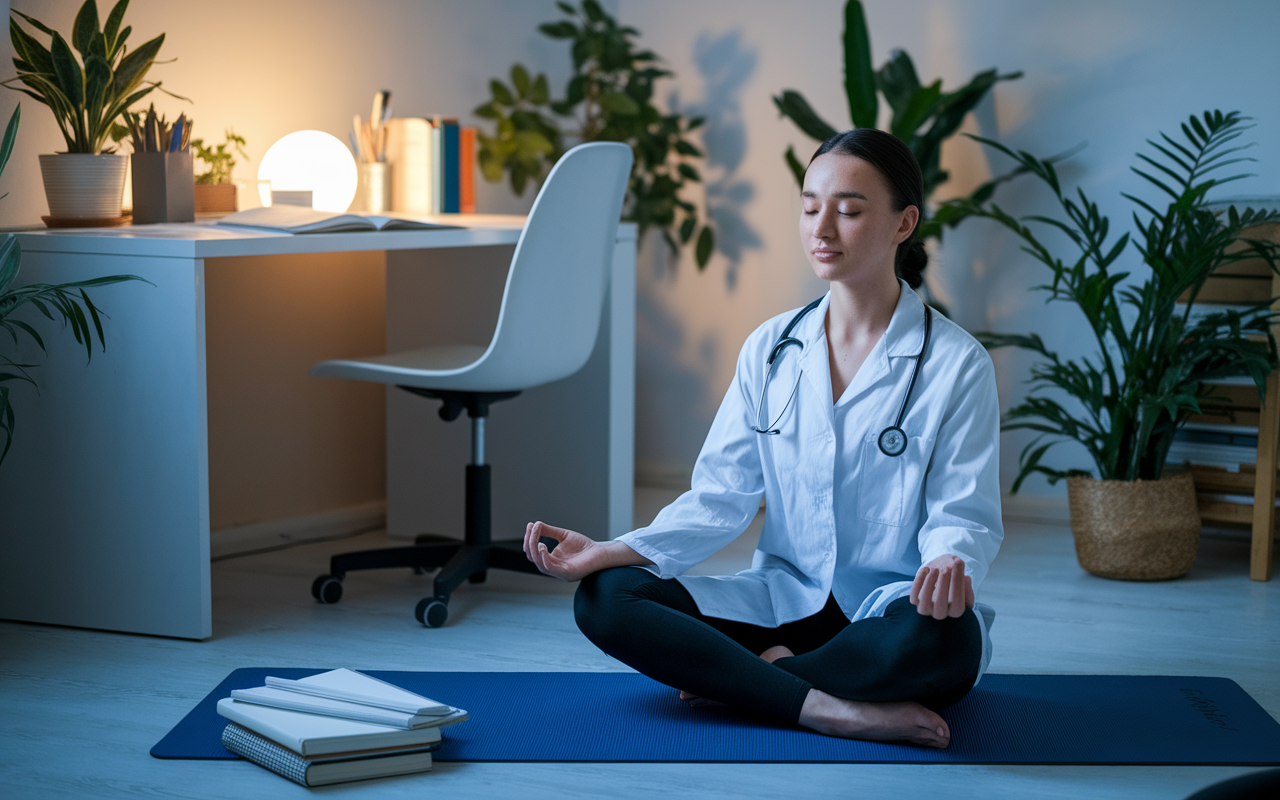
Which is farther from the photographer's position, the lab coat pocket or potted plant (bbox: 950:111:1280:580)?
potted plant (bbox: 950:111:1280:580)

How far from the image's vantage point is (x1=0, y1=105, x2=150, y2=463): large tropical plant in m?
2.12

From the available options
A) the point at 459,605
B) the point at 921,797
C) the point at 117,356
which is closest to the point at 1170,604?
the point at 921,797

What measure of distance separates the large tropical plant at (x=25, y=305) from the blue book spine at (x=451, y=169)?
1142 mm

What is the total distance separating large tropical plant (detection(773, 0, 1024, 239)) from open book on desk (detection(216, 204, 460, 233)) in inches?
50.3

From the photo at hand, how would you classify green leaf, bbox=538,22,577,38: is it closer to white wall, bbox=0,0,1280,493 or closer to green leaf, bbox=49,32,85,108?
white wall, bbox=0,0,1280,493

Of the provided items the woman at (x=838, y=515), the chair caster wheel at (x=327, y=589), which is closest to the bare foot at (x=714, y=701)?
the woman at (x=838, y=515)

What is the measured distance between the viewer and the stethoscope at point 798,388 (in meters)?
1.86

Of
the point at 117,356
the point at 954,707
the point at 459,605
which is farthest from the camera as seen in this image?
the point at 459,605

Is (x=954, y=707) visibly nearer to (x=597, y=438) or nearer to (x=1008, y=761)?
(x=1008, y=761)

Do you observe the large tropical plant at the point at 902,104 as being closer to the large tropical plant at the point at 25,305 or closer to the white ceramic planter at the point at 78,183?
the white ceramic planter at the point at 78,183

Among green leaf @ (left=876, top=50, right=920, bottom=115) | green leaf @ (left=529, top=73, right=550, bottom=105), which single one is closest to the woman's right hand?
green leaf @ (left=876, top=50, right=920, bottom=115)

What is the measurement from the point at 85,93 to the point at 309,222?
549 mm

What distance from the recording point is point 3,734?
188cm

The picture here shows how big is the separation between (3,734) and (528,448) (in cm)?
146
